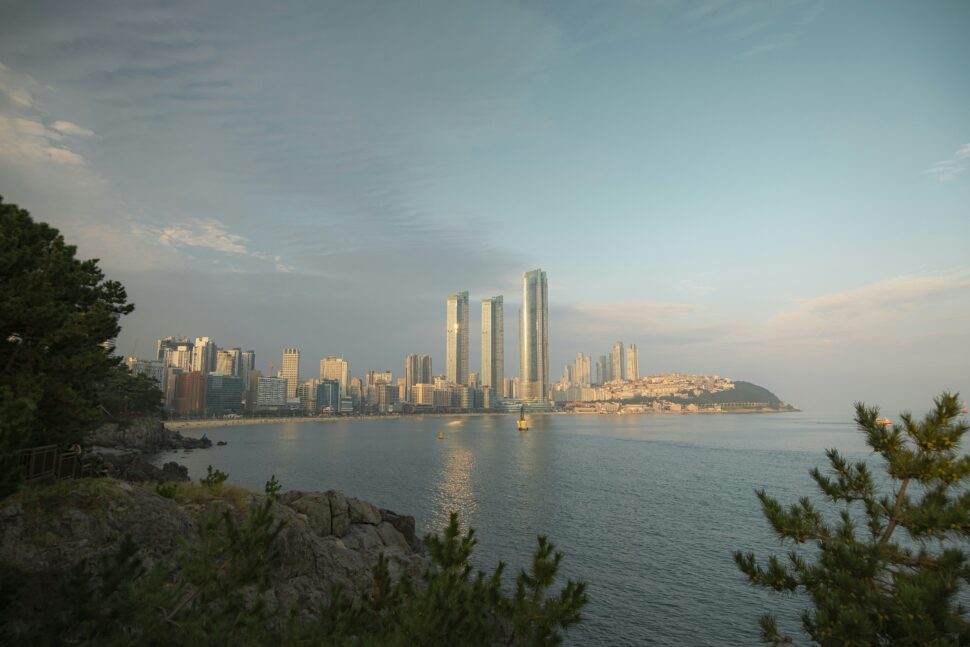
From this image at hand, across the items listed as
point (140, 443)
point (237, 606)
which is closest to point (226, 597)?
point (237, 606)

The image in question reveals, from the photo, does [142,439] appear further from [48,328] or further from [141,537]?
[141,537]

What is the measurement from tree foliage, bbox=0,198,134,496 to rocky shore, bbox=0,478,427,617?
8.90ft

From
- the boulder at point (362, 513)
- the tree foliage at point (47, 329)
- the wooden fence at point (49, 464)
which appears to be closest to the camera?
the tree foliage at point (47, 329)

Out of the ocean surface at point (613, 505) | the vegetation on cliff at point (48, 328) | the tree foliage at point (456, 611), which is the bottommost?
the ocean surface at point (613, 505)

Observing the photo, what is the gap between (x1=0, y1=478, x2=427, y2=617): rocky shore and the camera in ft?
52.7

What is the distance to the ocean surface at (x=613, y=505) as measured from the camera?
29734 mm

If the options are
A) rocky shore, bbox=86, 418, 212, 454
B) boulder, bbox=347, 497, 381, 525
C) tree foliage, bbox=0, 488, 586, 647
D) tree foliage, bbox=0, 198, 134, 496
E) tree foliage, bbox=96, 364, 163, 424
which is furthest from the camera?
rocky shore, bbox=86, 418, 212, 454

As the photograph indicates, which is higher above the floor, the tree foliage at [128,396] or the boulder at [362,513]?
the tree foliage at [128,396]

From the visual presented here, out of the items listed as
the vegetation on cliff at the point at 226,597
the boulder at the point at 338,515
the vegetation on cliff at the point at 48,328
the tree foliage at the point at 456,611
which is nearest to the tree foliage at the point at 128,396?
the boulder at the point at 338,515

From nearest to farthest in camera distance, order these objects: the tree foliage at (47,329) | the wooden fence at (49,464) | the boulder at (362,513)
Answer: the tree foliage at (47,329), the wooden fence at (49,464), the boulder at (362,513)

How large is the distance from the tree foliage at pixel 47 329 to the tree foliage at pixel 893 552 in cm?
2299

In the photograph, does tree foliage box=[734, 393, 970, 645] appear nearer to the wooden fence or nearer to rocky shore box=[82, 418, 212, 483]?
the wooden fence

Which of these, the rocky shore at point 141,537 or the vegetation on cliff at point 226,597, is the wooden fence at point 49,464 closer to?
the rocky shore at point 141,537

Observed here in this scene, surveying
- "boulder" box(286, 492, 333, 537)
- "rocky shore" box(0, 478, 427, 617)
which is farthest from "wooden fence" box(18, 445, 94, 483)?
"boulder" box(286, 492, 333, 537)
